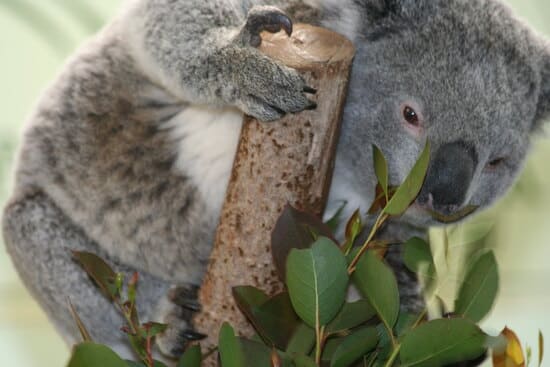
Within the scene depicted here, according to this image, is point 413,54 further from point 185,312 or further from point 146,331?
point 146,331

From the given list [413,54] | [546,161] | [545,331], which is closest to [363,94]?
[413,54]

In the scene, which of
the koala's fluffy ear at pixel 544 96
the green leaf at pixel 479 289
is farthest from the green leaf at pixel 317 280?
the koala's fluffy ear at pixel 544 96

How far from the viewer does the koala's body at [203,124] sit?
189cm

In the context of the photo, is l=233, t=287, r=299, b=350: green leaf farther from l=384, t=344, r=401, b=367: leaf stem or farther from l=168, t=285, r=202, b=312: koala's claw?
l=168, t=285, r=202, b=312: koala's claw

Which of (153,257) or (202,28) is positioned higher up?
(202,28)

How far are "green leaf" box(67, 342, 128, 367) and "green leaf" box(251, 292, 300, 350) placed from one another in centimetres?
28

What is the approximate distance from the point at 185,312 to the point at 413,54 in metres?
0.89

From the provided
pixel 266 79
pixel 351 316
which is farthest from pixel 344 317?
pixel 266 79

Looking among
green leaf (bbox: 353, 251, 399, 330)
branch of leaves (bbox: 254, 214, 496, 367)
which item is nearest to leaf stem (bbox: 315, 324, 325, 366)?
branch of leaves (bbox: 254, 214, 496, 367)

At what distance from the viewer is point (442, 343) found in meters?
1.26

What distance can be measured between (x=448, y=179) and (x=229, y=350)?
2.60ft

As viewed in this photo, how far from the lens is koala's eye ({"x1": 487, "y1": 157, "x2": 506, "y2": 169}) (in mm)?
2109

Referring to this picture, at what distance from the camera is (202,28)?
190cm

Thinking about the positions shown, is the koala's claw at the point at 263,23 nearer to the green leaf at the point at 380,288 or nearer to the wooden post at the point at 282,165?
the wooden post at the point at 282,165
